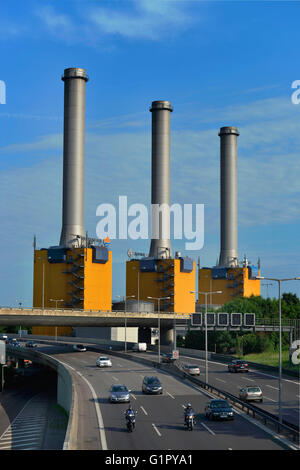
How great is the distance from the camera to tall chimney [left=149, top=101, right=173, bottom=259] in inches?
6043

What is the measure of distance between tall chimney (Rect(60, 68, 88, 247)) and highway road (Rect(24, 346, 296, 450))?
6934cm

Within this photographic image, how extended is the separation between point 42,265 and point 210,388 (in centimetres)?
9019

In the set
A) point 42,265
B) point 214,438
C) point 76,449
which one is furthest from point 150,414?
point 42,265

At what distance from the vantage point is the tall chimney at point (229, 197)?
6816 inches

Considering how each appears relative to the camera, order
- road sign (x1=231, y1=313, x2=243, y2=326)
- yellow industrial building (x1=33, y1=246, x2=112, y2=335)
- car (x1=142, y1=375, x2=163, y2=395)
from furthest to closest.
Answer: yellow industrial building (x1=33, y1=246, x2=112, y2=335) < road sign (x1=231, y1=313, x2=243, y2=326) < car (x1=142, y1=375, x2=163, y2=395)

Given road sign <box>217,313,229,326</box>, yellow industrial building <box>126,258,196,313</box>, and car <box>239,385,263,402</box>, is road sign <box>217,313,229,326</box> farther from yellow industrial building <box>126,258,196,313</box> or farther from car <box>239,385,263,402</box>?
yellow industrial building <box>126,258,196,313</box>

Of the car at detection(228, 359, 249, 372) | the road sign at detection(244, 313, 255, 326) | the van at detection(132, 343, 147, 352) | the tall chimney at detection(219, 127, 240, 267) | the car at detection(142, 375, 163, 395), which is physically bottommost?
the van at detection(132, 343, 147, 352)

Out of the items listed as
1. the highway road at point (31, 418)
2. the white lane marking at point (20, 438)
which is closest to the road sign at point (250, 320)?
the highway road at point (31, 418)

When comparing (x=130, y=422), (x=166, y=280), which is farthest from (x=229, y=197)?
(x=130, y=422)

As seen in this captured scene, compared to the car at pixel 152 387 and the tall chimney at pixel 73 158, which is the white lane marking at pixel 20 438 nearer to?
the car at pixel 152 387

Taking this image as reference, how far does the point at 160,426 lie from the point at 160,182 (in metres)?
113

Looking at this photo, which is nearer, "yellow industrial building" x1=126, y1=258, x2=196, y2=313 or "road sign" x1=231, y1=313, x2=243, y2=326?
"road sign" x1=231, y1=313, x2=243, y2=326

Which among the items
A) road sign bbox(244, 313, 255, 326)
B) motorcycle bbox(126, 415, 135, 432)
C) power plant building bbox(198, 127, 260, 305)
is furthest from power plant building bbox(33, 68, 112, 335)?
motorcycle bbox(126, 415, 135, 432)

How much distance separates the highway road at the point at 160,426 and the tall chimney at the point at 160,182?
267ft
